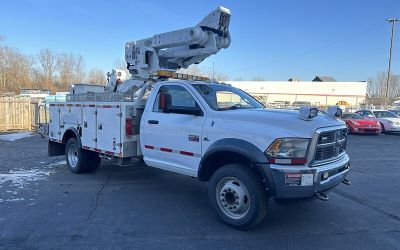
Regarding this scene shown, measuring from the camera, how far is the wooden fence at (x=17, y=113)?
19.4m

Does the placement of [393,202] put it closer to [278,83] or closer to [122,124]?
[122,124]

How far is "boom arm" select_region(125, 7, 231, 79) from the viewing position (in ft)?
25.1

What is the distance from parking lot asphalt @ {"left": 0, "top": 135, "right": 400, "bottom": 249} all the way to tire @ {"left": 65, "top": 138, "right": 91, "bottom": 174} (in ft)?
0.73

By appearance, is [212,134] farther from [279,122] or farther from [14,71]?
[14,71]

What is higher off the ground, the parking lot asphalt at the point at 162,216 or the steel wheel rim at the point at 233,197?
the steel wheel rim at the point at 233,197

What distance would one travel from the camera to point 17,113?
2002 centimetres

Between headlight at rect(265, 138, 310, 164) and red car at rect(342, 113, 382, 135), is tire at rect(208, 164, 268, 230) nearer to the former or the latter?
headlight at rect(265, 138, 310, 164)

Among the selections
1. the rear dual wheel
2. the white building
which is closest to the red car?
the rear dual wheel

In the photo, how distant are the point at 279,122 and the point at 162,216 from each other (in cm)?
236

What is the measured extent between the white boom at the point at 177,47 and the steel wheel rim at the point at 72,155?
1.86 metres

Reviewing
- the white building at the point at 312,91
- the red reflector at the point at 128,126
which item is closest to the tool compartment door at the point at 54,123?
the red reflector at the point at 128,126

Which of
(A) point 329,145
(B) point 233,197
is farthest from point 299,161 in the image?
(B) point 233,197

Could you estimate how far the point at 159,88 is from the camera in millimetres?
6348

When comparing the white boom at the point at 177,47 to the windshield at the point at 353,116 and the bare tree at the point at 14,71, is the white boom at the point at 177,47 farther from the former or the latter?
the bare tree at the point at 14,71
